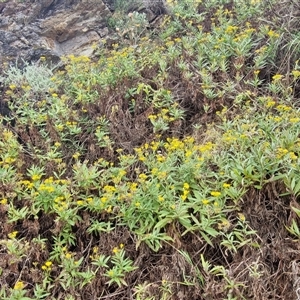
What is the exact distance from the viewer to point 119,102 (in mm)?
3791

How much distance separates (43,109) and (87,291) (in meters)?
2.08

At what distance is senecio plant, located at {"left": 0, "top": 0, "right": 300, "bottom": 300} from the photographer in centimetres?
227

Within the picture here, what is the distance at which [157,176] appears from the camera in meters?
2.66

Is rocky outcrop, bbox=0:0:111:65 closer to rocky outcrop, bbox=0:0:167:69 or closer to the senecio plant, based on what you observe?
rocky outcrop, bbox=0:0:167:69

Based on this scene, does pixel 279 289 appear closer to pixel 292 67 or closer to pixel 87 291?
pixel 87 291

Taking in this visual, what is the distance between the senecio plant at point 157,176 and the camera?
2.27m

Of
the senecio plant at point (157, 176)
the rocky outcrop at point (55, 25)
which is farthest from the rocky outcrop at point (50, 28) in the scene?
the senecio plant at point (157, 176)

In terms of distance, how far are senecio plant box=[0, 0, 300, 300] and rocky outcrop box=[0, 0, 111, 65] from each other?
64 centimetres

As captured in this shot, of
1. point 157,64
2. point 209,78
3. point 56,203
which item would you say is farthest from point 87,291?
point 157,64

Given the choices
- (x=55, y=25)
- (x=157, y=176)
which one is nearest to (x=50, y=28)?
(x=55, y=25)

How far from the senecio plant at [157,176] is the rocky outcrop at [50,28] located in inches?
25.3

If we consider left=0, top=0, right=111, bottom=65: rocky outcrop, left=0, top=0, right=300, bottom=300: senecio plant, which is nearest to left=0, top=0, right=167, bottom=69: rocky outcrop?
left=0, top=0, right=111, bottom=65: rocky outcrop

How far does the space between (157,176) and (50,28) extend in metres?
3.38

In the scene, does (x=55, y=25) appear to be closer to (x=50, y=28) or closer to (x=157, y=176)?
(x=50, y=28)
